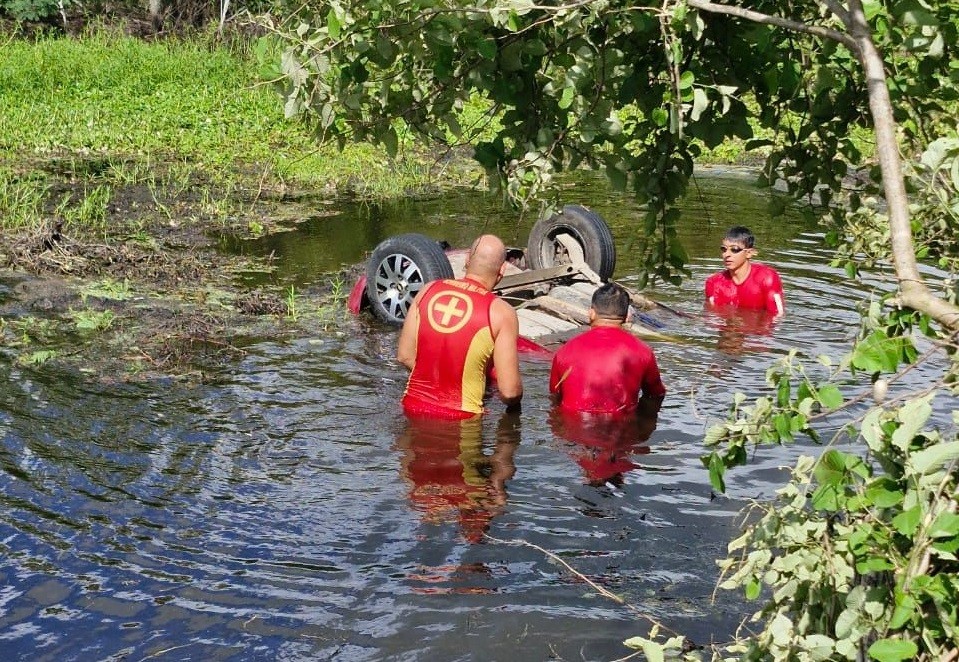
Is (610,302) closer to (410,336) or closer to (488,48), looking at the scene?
(410,336)

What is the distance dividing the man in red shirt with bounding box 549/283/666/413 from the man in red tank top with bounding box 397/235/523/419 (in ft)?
1.58

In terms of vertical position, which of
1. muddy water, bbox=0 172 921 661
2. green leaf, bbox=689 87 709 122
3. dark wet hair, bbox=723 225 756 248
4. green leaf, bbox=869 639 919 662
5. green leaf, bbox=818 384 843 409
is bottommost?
muddy water, bbox=0 172 921 661

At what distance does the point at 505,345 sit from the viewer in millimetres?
7582

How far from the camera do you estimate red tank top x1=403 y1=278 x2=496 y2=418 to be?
24.7ft

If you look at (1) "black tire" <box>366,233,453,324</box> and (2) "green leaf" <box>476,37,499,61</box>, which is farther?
(1) "black tire" <box>366,233,453,324</box>

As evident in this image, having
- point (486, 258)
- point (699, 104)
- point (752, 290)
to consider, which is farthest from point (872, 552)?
point (752, 290)

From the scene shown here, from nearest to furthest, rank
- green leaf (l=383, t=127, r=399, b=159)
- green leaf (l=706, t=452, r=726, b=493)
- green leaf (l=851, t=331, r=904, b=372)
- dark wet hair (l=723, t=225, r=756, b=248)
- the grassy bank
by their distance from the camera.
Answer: green leaf (l=851, t=331, r=904, b=372) < green leaf (l=706, t=452, r=726, b=493) < green leaf (l=383, t=127, r=399, b=159) < dark wet hair (l=723, t=225, r=756, b=248) < the grassy bank

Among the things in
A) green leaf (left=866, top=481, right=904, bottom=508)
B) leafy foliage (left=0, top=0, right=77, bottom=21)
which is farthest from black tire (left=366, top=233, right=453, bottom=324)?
leafy foliage (left=0, top=0, right=77, bottom=21)

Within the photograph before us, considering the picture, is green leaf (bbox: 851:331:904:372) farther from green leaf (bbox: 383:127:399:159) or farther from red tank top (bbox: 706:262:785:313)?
red tank top (bbox: 706:262:785:313)

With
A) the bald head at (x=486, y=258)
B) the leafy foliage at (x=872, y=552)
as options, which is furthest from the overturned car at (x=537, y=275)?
the leafy foliage at (x=872, y=552)

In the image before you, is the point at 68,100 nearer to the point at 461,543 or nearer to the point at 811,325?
the point at 811,325

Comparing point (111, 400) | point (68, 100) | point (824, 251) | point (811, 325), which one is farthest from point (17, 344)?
point (68, 100)

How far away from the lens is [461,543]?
628cm

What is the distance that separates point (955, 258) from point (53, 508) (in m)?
5.11
